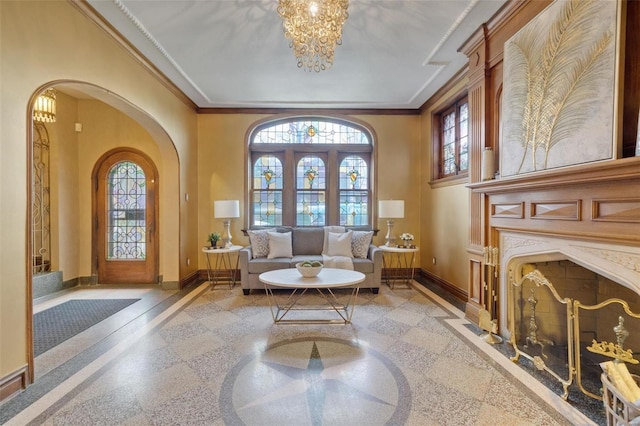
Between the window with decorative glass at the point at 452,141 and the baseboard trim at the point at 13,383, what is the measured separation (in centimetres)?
480

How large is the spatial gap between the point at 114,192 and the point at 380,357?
16.6 feet

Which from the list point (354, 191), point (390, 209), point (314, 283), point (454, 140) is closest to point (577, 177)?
point (314, 283)

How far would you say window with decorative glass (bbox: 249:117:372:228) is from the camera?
18.8 ft

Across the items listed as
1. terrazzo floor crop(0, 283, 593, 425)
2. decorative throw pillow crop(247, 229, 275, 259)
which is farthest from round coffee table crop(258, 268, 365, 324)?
decorative throw pillow crop(247, 229, 275, 259)

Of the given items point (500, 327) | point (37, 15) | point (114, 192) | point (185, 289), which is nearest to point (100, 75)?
point (37, 15)

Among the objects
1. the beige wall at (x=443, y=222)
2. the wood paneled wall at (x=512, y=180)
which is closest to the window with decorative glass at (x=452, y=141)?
the beige wall at (x=443, y=222)

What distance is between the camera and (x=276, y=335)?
3.04 metres

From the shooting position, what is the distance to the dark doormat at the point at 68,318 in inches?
115

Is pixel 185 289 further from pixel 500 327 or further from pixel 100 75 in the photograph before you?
pixel 500 327

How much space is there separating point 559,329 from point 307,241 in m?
3.54

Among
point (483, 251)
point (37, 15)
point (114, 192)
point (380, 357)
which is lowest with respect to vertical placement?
point (380, 357)

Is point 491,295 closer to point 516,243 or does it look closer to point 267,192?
point 516,243

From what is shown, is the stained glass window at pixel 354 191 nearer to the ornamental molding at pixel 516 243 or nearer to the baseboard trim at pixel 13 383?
the ornamental molding at pixel 516 243

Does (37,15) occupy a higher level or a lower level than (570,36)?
higher
